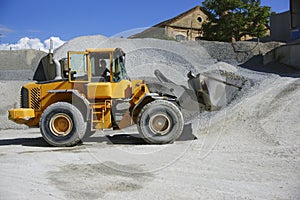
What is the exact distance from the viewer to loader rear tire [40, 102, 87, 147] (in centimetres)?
823

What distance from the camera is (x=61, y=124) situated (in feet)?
27.5

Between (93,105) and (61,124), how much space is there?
90 cm

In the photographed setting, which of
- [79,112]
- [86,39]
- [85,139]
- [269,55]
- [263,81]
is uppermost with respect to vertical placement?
[86,39]

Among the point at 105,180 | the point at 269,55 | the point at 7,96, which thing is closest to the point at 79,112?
the point at 105,180

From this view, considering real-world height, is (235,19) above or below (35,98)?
above

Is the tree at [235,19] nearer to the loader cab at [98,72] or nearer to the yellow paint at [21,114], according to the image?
the loader cab at [98,72]

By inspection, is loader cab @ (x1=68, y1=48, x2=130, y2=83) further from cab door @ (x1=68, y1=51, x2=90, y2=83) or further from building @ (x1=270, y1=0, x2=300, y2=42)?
building @ (x1=270, y1=0, x2=300, y2=42)

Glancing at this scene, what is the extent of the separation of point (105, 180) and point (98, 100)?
351cm

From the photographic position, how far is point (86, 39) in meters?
23.1

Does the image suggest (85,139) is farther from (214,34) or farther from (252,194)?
(214,34)

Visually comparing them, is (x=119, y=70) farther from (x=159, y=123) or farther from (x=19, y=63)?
(x=19, y=63)

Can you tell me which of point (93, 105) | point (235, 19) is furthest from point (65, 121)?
point (235, 19)

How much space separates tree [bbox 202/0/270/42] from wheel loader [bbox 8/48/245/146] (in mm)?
18101

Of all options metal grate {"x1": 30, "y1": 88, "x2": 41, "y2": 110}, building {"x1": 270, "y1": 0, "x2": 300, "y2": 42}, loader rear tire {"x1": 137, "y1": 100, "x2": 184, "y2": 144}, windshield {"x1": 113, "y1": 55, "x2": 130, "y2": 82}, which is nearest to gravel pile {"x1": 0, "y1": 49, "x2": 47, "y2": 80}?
metal grate {"x1": 30, "y1": 88, "x2": 41, "y2": 110}
